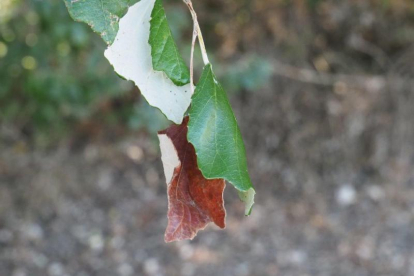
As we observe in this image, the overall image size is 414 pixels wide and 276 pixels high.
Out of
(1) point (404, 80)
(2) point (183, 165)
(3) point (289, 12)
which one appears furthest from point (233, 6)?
(2) point (183, 165)

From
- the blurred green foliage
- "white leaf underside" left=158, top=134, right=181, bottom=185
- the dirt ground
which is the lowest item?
the dirt ground

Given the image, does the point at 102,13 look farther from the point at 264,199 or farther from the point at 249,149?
the point at 249,149

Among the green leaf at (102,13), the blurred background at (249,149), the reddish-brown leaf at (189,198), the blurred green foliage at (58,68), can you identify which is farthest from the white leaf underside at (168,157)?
the blurred background at (249,149)

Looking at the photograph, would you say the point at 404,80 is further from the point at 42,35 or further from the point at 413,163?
the point at 42,35

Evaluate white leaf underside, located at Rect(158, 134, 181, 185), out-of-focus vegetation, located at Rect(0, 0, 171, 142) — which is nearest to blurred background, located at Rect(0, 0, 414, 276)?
out-of-focus vegetation, located at Rect(0, 0, 171, 142)

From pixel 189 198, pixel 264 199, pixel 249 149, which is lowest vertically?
pixel 264 199

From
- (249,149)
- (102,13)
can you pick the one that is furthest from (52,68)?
(102,13)

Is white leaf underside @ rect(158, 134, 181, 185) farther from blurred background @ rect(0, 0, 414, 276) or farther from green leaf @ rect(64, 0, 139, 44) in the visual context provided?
blurred background @ rect(0, 0, 414, 276)

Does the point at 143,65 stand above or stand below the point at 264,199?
above

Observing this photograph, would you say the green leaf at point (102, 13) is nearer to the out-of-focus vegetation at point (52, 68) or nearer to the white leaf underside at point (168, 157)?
the white leaf underside at point (168, 157)
